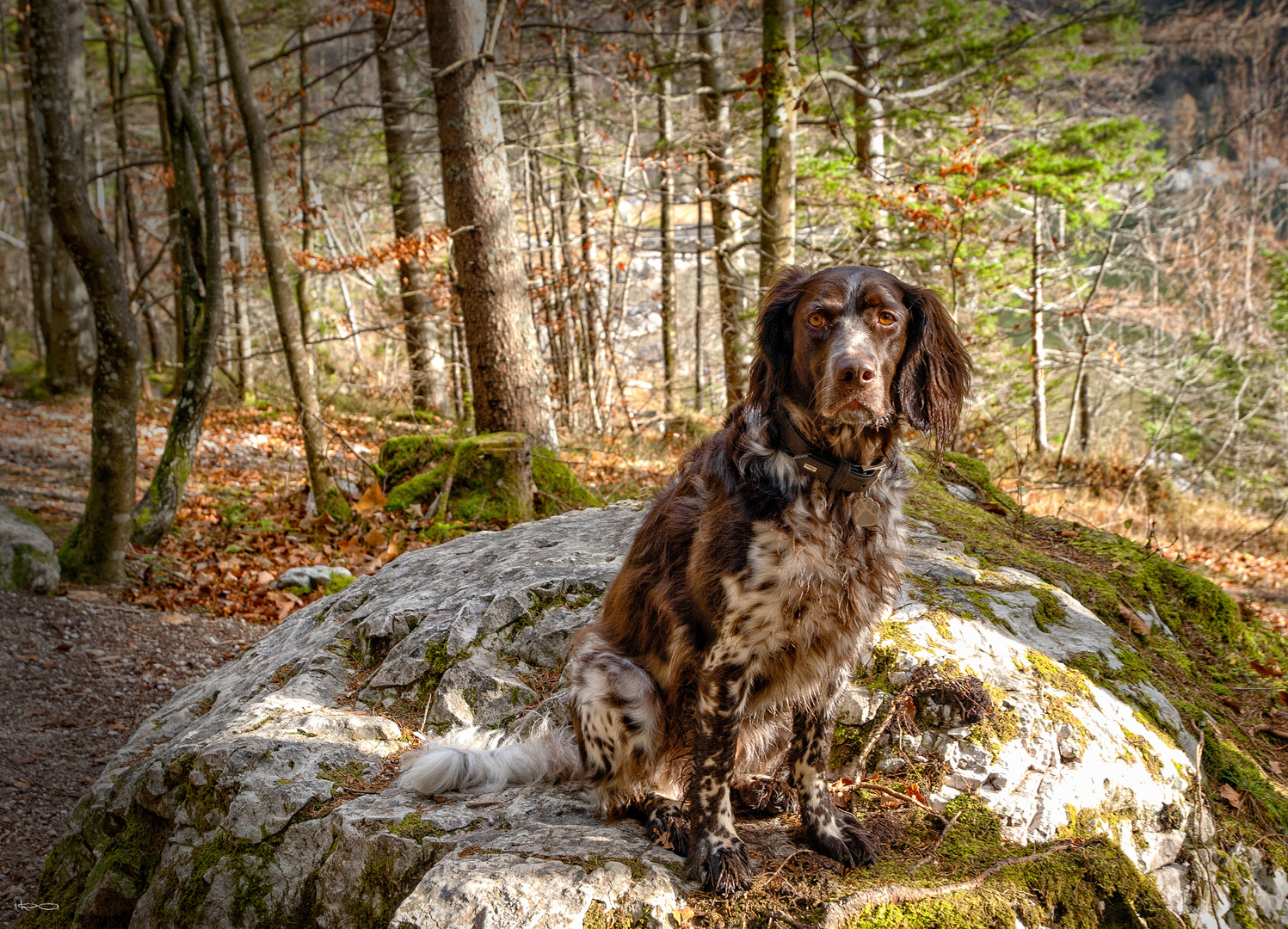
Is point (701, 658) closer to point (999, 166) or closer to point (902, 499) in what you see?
point (902, 499)

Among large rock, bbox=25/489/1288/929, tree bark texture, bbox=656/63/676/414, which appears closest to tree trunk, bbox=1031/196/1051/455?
tree bark texture, bbox=656/63/676/414

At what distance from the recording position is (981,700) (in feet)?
9.63

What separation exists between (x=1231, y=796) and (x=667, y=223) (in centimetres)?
1117

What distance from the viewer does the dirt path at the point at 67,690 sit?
3936mm

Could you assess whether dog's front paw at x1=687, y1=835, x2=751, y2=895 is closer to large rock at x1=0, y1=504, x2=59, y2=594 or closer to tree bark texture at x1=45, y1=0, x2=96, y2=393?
large rock at x1=0, y1=504, x2=59, y2=594

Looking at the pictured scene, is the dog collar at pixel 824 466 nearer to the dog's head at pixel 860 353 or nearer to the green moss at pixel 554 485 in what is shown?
the dog's head at pixel 860 353

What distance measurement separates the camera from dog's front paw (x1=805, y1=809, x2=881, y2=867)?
2.49m

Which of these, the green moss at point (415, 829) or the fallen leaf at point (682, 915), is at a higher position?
the green moss at point (415, 829)

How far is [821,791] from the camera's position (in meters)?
2.59

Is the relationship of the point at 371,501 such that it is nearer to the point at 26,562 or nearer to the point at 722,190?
the point at 26,562

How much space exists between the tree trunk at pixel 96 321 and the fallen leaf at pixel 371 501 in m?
1.79

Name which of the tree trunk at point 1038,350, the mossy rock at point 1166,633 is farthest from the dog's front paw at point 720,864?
the tree trunk at point 1038,350

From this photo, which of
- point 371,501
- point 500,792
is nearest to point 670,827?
point 500,792

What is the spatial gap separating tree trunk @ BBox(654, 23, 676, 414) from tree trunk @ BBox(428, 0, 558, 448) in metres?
3.12
